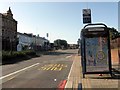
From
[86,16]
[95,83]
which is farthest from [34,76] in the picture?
[95,83]

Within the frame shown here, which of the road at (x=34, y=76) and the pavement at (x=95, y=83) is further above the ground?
the pavement at (x=95, y=83)

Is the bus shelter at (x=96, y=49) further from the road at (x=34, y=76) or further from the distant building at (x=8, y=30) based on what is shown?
the distant building at (x=8, y=30)

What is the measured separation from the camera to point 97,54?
1734 centimetres

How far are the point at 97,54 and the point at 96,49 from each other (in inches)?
12.6

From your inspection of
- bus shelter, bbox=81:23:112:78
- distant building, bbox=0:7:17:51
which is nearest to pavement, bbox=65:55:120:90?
bus shelter, bbox=81:23:112:78

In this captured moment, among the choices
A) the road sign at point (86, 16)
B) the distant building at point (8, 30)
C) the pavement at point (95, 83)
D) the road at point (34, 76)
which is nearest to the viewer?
the pavement at point (95, 83)

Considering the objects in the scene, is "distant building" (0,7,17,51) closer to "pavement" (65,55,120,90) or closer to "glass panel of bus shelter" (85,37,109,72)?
"glass panel of bus shelter" (85,37,109,72)

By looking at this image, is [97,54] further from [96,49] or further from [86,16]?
[86,16]

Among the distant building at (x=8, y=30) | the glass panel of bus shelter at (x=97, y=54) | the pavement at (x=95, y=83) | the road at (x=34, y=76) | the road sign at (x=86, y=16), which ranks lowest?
the road at (x=34, y=76)

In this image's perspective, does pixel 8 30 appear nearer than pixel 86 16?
No

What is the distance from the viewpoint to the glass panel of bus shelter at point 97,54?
17109 millimetres

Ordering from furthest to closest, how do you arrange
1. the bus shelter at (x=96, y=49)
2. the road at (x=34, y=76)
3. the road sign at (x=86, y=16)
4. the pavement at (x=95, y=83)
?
the road sign at (x=86, y=16) < the bus shelter at (x=96, y=49) < the road at (x=34, y=76) < the pavement at (x=95, y=83)

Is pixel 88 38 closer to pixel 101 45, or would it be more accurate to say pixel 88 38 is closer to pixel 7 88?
pixel 101 45

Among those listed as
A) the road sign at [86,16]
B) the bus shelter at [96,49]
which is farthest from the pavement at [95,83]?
the road sign at [86,16]
